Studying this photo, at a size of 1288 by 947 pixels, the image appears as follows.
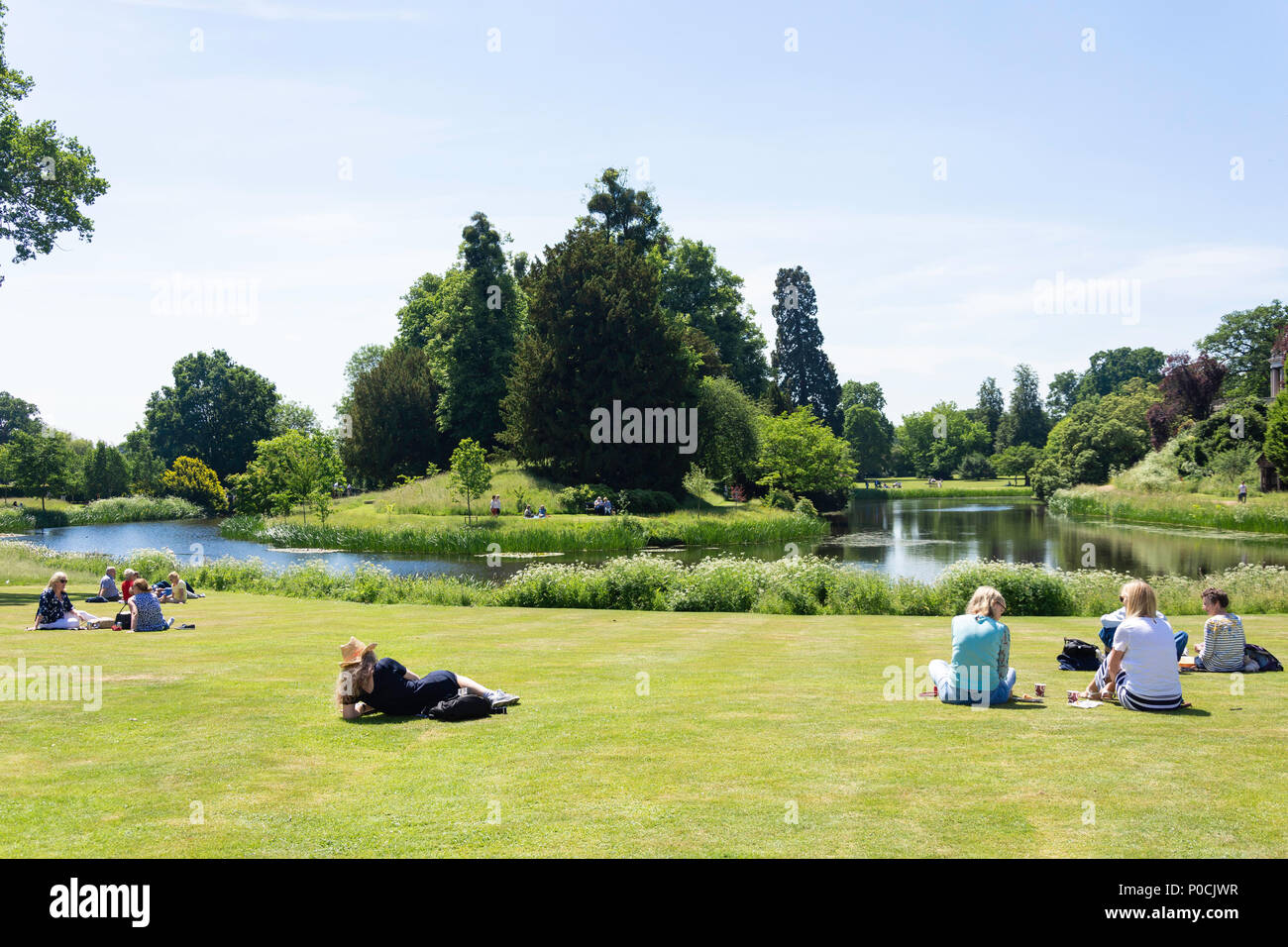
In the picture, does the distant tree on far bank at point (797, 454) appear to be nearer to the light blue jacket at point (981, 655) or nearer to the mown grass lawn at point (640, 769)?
the mown grass lawn at point (640, 769)

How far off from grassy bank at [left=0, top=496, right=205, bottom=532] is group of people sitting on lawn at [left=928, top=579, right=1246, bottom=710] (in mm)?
81706

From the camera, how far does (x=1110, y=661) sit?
9.42 meters

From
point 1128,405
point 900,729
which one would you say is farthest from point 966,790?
point 1128,405

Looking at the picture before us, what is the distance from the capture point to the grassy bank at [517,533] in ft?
153

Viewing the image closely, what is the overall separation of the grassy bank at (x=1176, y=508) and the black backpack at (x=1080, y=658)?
158 ft

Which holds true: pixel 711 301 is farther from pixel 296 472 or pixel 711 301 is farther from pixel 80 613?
pixel 80 613

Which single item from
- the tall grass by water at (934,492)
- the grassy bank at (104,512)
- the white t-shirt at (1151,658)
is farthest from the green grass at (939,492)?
the white t-shirt at (1151,658)

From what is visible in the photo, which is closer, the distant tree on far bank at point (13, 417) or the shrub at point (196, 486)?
the shrub at point (196, 486)

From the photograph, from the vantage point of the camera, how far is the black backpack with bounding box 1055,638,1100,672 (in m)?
11.7

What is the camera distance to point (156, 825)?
19.7 feet

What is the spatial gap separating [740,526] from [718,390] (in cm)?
1410

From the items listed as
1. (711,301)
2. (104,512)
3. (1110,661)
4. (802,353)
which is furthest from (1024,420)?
(1110,661)
